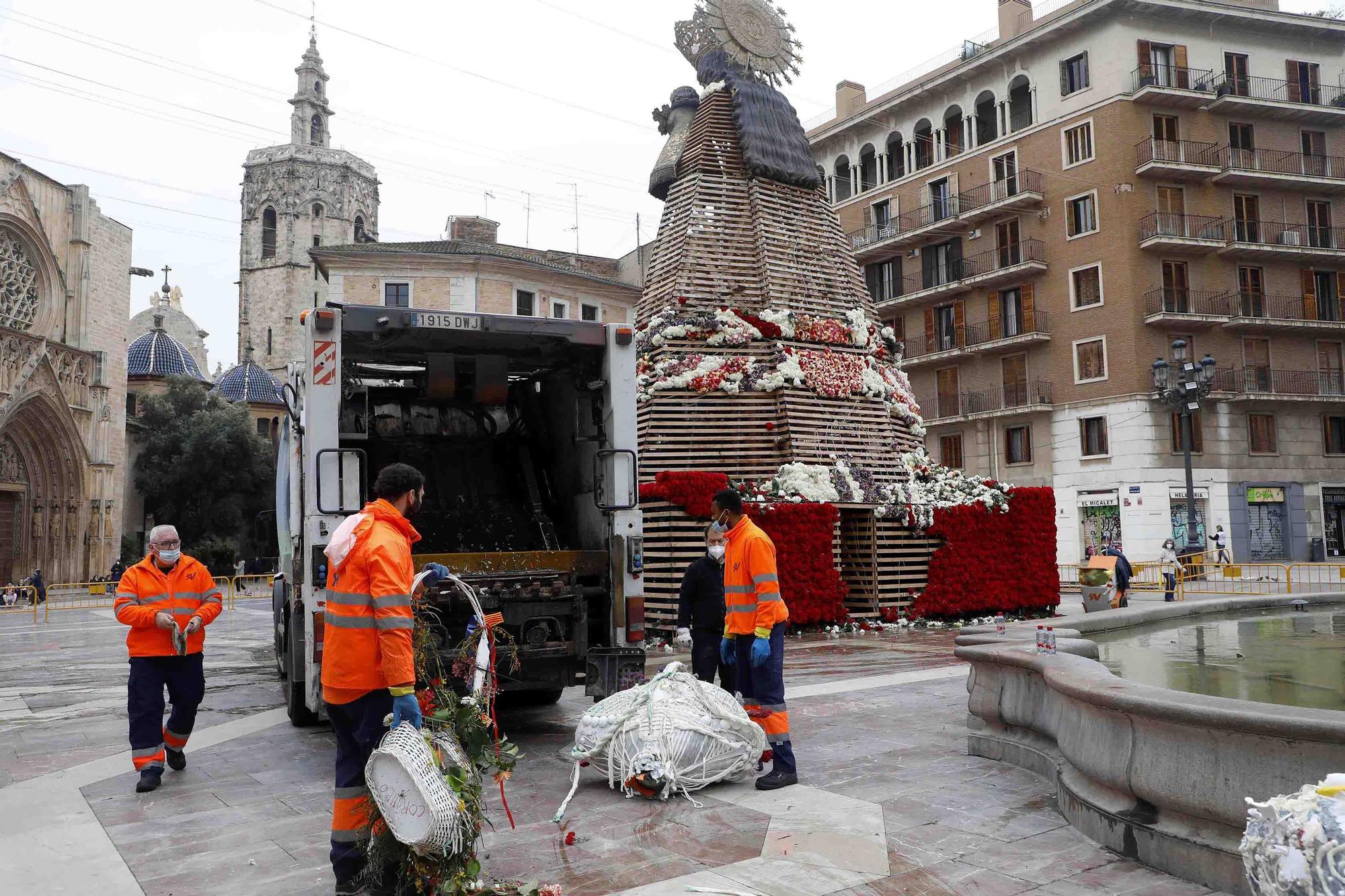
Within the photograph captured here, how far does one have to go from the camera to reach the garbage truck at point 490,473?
23.4 feet

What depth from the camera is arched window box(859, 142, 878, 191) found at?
44219mm

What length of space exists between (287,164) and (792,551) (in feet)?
209

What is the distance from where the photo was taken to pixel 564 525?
9.03m

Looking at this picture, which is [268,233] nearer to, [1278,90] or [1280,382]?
[1278,90]

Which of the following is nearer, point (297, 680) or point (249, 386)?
point (297, 680)

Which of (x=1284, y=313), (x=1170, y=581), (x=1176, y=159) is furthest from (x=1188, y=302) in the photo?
(x=1170, y=581)

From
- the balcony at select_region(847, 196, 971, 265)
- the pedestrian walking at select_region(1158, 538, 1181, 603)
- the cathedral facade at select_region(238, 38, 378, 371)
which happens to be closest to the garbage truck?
the pedestrian walking at select_region(1158, 538, 1181, 603)

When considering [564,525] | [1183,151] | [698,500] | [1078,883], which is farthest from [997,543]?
[1183,151]

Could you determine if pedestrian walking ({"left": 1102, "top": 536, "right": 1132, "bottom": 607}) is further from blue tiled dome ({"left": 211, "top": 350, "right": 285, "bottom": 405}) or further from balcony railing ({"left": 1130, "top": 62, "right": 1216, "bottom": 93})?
blue tiled dome ({"left": 211, "top": 350, "right": 285, "bottom": 405})

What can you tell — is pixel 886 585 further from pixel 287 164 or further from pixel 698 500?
pixel 287 164

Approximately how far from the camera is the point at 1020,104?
3822 centimetres

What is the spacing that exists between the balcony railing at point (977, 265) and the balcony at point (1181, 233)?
3.70m

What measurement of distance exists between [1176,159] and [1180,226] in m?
2.33

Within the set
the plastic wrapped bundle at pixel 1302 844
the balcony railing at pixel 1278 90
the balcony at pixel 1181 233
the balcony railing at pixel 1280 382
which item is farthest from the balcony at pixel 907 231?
the plastic wrapped bundle at pixel 1302 844
